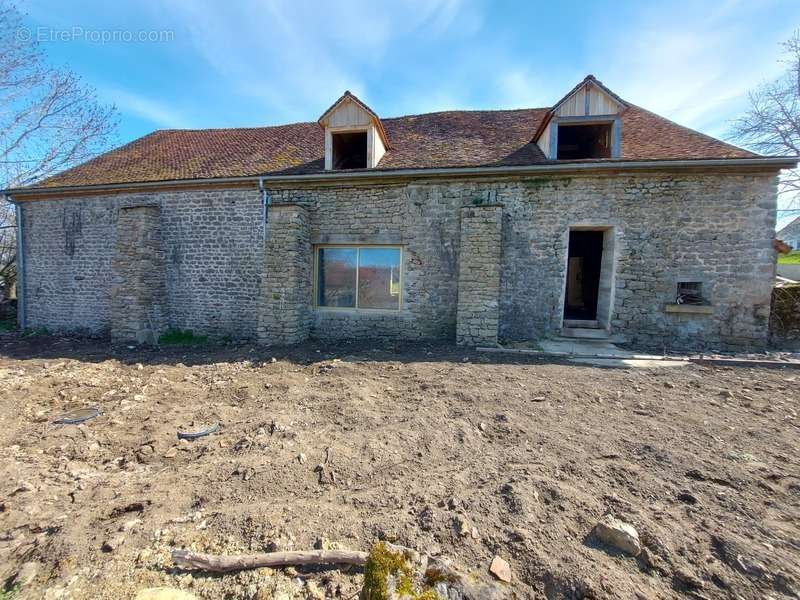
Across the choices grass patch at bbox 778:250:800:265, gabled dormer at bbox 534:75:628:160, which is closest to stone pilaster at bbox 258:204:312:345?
gabled dormer at bbox 534:75:628:160

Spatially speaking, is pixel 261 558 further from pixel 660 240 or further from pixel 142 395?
pixel 660 240

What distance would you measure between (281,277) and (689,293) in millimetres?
9479

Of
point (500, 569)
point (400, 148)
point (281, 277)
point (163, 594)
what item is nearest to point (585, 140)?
point (400, 148)

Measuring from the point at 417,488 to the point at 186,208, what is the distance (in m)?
9.20

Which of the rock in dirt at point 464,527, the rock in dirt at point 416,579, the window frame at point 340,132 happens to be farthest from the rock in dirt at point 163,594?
the window frame at point 340,132

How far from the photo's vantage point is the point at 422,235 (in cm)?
755

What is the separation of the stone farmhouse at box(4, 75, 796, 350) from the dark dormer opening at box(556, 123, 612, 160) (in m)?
0.06

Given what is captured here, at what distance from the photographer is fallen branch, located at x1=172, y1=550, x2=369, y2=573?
184 cm

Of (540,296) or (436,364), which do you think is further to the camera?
(540,296)

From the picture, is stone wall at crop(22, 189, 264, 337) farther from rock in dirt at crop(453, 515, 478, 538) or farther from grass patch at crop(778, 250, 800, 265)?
grass patch at crop(778, 250, 800, 265)

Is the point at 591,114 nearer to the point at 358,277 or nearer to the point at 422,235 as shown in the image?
the point at 422,235

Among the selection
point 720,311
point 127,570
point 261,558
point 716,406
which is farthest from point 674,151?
point 127,570

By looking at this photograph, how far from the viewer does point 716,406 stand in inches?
161

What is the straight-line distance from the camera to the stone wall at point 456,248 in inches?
264
